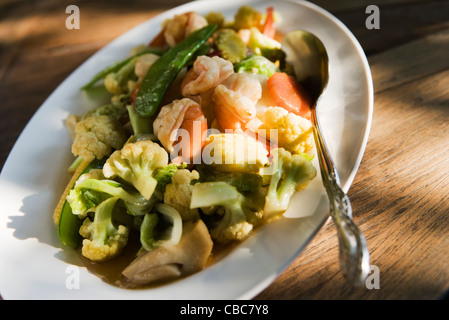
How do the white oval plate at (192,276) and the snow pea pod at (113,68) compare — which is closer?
the white oval plate at (192,276)

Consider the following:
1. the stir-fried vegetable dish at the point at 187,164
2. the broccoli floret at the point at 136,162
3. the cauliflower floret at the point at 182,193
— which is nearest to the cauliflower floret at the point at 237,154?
the stir-fried vegetable dish at the point at 187,164

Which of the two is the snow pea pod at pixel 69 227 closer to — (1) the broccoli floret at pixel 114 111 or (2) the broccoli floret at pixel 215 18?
(1) the broccoli floret at pixel 114 111

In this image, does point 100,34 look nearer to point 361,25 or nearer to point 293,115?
point 361,25

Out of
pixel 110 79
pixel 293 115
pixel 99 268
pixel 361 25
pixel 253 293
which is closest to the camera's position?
pixel 253 293

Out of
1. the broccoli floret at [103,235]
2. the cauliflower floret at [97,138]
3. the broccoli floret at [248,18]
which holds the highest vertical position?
the broccoli floret at [248,18]

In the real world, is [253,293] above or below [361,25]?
below

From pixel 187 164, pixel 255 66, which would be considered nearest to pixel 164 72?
pixel 255 66

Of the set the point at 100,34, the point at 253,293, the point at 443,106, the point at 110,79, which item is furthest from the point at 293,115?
the point at 100,34
